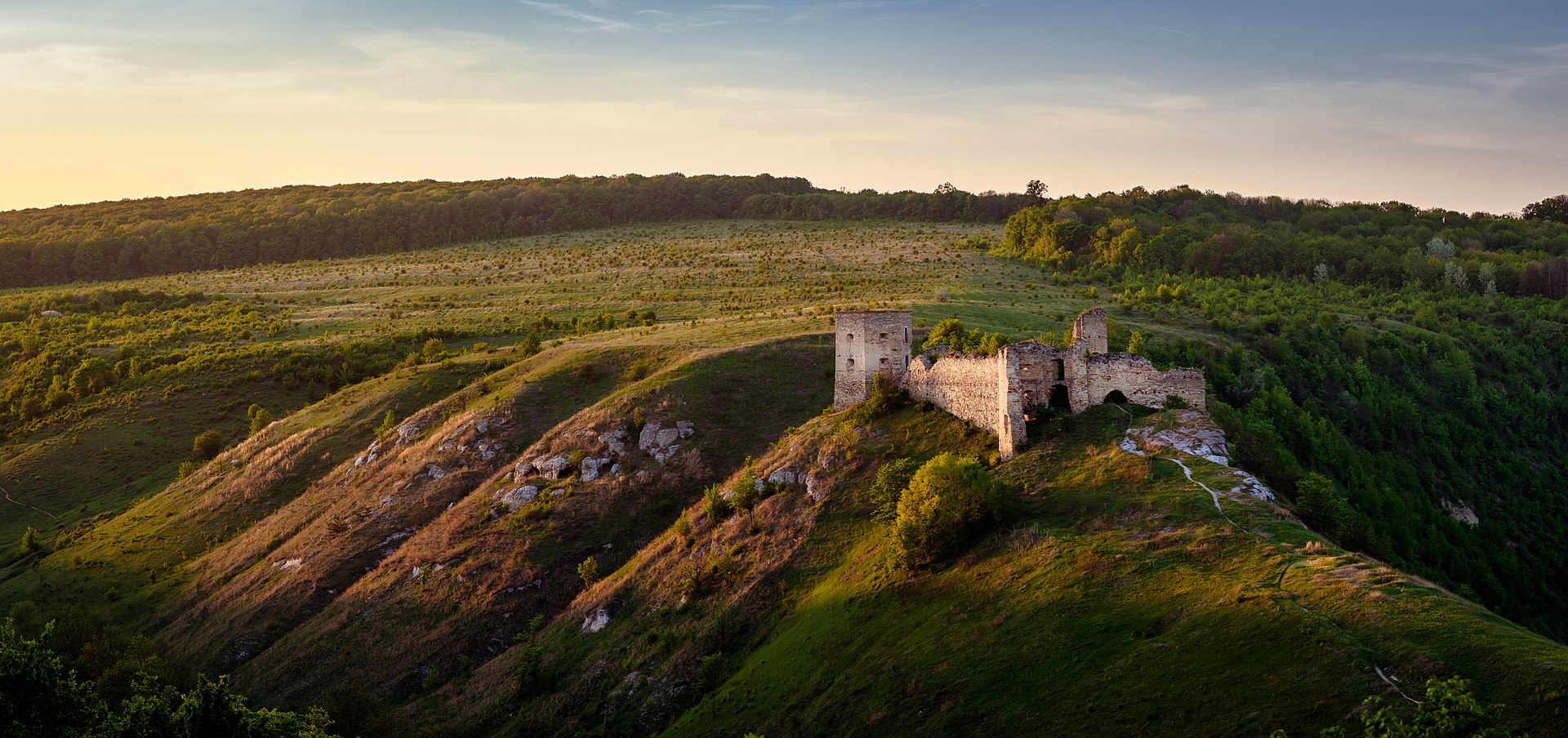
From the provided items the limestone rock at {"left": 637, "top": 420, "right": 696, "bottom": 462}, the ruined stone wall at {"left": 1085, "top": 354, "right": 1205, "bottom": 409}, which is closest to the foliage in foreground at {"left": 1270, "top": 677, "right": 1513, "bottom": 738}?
the ruined stone wall at {"left": 1085, "top": 354, "right": 1205, "bottom": 409}

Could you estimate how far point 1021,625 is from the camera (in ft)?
101

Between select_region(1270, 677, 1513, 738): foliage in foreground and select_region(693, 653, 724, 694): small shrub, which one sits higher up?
select_region(1270, 677, 1513, 738): foliage in foreground

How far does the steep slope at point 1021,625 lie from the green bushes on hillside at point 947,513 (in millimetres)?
815

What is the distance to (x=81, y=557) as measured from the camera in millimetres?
72062

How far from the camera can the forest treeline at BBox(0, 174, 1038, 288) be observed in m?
176

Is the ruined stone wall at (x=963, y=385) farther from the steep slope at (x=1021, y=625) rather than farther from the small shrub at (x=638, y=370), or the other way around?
the small shrub at (x=638, y=370)

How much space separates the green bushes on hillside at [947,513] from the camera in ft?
121

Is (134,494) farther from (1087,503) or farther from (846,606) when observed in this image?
(1087,503)

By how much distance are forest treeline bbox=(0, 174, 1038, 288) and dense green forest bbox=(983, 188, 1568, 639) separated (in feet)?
138

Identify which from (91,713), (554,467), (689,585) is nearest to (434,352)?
(554,467)

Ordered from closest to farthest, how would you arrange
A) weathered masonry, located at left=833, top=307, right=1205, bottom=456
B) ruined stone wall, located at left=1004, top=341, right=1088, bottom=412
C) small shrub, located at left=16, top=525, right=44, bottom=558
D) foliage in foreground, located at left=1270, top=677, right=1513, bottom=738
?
foliage in foreground, located at left=1270, top=677, right=1513, bottom=738
weathered masonry, located at left=833, top=307, right=1205, bottom=456
ruined stone wall, located at left=1004, top=341, right=1088, bottom=412
small shrub, located at left=16, top=525, right=44, bottom=558

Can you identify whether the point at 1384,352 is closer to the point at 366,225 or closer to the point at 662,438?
the point at 662,438

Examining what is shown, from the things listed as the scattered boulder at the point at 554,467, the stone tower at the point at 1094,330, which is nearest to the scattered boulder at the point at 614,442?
the scattered boulder at the point at 554,467

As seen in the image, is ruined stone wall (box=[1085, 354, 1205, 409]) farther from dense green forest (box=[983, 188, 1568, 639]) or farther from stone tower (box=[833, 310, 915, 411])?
stone tower (box=[833, 310, 915, 411])
